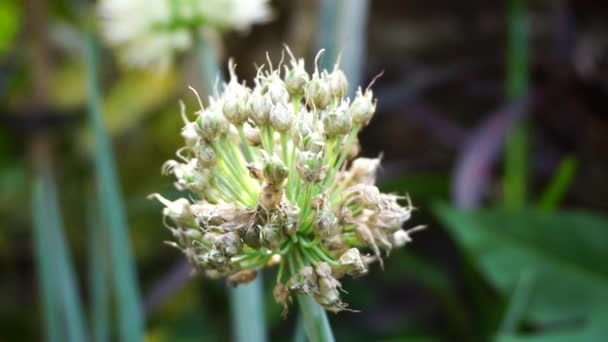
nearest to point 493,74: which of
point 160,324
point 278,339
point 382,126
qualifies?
point 382,126

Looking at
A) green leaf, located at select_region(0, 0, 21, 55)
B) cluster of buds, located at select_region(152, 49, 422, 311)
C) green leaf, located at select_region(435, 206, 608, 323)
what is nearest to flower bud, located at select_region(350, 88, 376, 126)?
cluster of buds, located at select_region(152, 49, 422, 311)

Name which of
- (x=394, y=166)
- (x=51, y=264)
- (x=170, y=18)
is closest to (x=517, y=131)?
(x=394, y=166)

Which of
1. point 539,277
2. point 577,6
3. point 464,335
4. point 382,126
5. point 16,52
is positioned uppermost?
point 16,52

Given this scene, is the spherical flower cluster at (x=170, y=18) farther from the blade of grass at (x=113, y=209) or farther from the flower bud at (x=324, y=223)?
the flower bud at (x=324, y=223)

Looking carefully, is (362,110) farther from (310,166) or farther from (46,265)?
(46,265)

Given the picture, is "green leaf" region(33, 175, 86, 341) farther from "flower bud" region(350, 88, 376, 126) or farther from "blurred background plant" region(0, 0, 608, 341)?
"flower bud" region(350, 88, 376, 126)

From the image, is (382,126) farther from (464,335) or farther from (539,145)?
(464,335)
